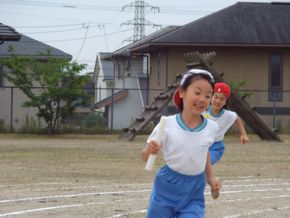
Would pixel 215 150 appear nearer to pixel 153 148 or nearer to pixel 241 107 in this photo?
pixel 153 148

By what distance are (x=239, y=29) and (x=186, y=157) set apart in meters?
32.6

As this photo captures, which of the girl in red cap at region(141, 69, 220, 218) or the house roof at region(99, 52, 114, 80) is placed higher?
the house roof at region(99, 52, 114, 80)

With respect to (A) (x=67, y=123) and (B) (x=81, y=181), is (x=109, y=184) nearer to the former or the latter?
(B) (x=81, y=181)

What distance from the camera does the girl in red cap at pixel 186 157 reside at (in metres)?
6.24

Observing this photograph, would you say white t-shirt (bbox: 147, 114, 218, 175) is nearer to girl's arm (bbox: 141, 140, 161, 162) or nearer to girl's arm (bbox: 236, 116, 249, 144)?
girl's arm (bbox: 141, 140, 161, 162)

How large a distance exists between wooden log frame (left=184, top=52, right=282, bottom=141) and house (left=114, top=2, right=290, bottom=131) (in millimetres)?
8700

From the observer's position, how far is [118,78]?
183 feet

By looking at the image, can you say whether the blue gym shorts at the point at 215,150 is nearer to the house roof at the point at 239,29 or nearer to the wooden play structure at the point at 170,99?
the wooden play structure at the point at 170,99

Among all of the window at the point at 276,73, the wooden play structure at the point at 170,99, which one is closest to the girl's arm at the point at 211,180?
the wooden play structure at the point at 170,99

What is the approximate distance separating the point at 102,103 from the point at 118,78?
10.2 metres

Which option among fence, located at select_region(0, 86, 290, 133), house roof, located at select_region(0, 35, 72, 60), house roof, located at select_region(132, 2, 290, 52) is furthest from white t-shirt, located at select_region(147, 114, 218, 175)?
house roof, located at select_region(0, 35, 72, 60)

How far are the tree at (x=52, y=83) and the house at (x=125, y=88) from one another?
13.7 ft

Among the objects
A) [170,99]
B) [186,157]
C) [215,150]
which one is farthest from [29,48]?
[186,157]

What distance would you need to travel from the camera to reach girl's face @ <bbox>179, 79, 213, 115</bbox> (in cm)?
621
